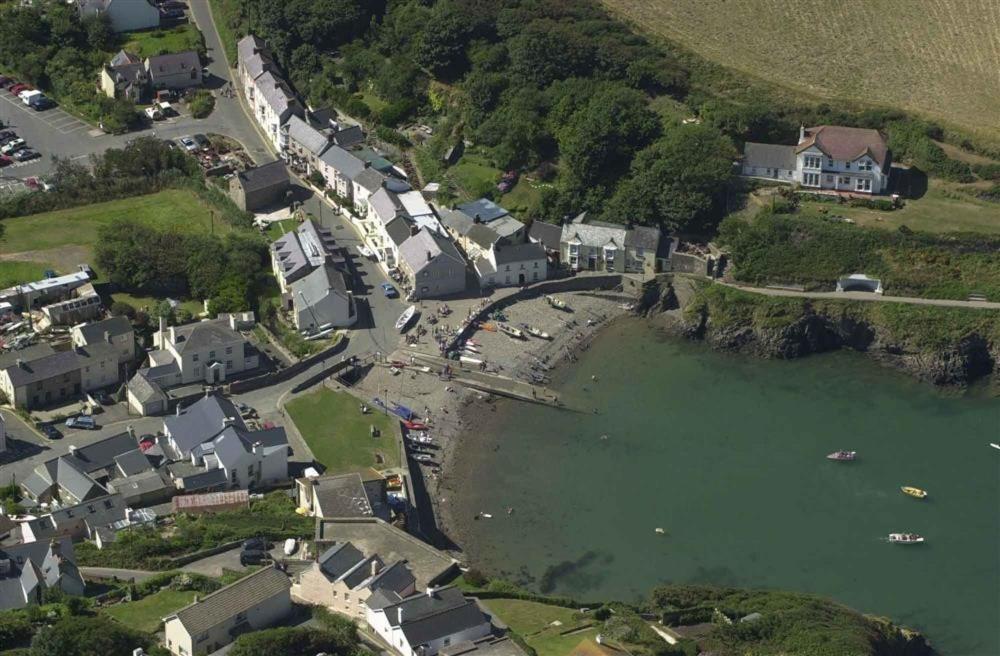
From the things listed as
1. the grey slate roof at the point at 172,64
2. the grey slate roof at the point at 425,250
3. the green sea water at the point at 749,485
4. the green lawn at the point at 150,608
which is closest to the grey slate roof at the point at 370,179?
the grey slate roof at the point at 425,250

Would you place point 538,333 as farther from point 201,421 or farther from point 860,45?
point 860,45

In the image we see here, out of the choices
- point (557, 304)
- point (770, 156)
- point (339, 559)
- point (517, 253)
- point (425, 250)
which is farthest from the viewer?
point (770, 156)

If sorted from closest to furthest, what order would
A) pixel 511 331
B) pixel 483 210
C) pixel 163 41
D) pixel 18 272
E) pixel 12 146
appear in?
pixel 511 331, pixel 18 272, pixel 483 210, pixel 12 146, pixel 163 41

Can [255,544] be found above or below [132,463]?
above

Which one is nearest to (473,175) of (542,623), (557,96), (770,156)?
(557,96)

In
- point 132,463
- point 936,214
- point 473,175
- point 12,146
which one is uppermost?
point 12,146

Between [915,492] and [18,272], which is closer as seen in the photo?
[915,492]

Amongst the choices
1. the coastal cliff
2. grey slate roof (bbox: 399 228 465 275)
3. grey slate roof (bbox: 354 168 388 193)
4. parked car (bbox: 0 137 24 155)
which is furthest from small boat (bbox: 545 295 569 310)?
parked car (bbox: 0 137 24 155)
